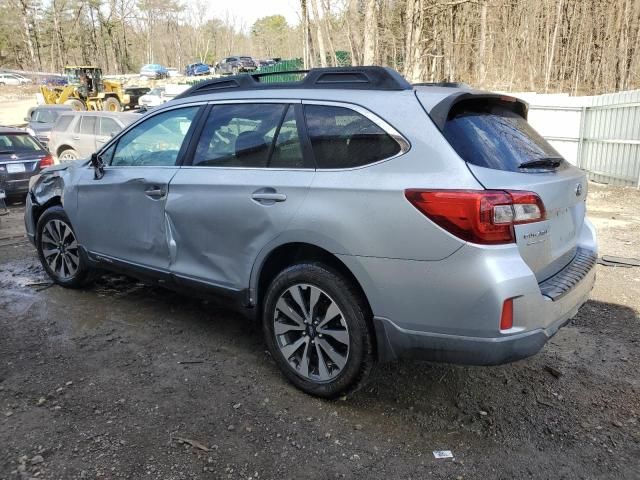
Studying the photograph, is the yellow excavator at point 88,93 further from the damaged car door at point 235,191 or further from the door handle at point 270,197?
the door handle at point 270,197

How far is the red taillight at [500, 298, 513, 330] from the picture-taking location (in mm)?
2385

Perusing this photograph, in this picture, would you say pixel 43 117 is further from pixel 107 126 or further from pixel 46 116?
pixel 107 126

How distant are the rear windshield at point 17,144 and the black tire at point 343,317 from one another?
8.48m

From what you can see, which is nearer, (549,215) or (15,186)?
(549,215)

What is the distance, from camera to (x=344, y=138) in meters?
2.90

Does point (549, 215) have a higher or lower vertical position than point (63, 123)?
lower

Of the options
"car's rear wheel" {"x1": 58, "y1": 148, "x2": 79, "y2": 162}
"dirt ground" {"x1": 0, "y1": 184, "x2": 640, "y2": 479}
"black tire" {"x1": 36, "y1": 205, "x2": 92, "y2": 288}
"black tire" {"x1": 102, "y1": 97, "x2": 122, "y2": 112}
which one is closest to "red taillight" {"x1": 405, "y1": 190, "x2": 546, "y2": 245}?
"dirt ground" {"x1": 0, "y1": 184, "x2": 640, "y2": 479}

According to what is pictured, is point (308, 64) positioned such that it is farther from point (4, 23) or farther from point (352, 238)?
point (4, 23)

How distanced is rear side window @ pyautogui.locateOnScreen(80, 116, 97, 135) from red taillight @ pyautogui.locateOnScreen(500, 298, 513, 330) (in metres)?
12.8

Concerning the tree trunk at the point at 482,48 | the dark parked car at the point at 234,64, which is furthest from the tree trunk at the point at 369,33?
the dark parked car at the point at 234,64

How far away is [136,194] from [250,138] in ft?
3.69

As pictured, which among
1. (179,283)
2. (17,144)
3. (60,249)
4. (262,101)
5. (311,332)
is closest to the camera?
(311,332)

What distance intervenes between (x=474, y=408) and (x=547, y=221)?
1176mm

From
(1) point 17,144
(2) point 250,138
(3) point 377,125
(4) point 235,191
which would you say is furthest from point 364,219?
(1) point 17,144
